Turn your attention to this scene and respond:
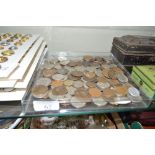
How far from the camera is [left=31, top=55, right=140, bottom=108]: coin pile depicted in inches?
19.8

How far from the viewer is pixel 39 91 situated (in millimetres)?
515

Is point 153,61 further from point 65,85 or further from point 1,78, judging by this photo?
point 1,78

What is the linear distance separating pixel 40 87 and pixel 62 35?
0.36 metres

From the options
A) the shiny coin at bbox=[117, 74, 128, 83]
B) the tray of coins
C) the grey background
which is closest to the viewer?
the tray of coins

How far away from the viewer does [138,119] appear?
618 millimetres

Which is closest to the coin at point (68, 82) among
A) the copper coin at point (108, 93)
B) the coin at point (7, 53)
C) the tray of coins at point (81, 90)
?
the tray of coins at point (81, 90)

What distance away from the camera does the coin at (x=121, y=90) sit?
0.53 meters

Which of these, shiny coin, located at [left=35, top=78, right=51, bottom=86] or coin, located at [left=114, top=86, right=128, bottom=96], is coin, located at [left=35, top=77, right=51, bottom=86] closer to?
shiny coin, located at [left=35, top=78, right=51, bottom=86]

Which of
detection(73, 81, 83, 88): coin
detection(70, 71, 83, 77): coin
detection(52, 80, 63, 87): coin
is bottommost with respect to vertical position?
detection(73, 81, 83, 88): coin

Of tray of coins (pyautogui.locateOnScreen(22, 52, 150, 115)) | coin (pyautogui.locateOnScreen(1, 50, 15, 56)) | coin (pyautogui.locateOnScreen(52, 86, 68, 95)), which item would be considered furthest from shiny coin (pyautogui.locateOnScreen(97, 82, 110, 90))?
coin (pyautogui.locateOnScreen(1, 50, 15, 56))

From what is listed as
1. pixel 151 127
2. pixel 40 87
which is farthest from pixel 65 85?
pixel 151 127

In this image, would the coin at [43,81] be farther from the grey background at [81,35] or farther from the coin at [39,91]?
the grey background at [81,35]

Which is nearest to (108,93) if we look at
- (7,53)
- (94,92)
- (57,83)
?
(94,92)

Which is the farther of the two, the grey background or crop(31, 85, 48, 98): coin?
the grey background
